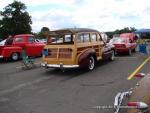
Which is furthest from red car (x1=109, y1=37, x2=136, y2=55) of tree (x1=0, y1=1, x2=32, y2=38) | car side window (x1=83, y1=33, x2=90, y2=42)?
tree (x1=0, y1=1, x2=32, y2=38)

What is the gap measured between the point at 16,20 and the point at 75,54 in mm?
71265

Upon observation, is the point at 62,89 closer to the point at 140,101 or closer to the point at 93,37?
the point at 93,37

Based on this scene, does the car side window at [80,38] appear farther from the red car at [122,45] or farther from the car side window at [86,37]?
the red car at [122,45]

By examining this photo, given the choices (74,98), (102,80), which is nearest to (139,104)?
(74,98)

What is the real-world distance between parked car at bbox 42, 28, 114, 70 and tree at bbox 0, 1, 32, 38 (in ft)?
214

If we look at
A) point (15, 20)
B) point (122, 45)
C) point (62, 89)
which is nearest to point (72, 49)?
point (62, 89)

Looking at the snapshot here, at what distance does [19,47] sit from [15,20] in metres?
63.7

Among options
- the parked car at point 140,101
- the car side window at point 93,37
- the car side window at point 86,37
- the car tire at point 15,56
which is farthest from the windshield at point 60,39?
the parked car at point 140,101

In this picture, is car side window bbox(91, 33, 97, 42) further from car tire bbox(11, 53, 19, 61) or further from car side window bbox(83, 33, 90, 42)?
car tire bbox(11, 53, 19, 61)

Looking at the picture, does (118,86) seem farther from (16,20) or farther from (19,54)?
(16,20)

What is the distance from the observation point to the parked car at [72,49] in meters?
13.2

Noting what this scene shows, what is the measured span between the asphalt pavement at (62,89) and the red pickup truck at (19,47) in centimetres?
540

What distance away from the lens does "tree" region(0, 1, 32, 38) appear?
7956 centimetres

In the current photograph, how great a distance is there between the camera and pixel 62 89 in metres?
10.1
